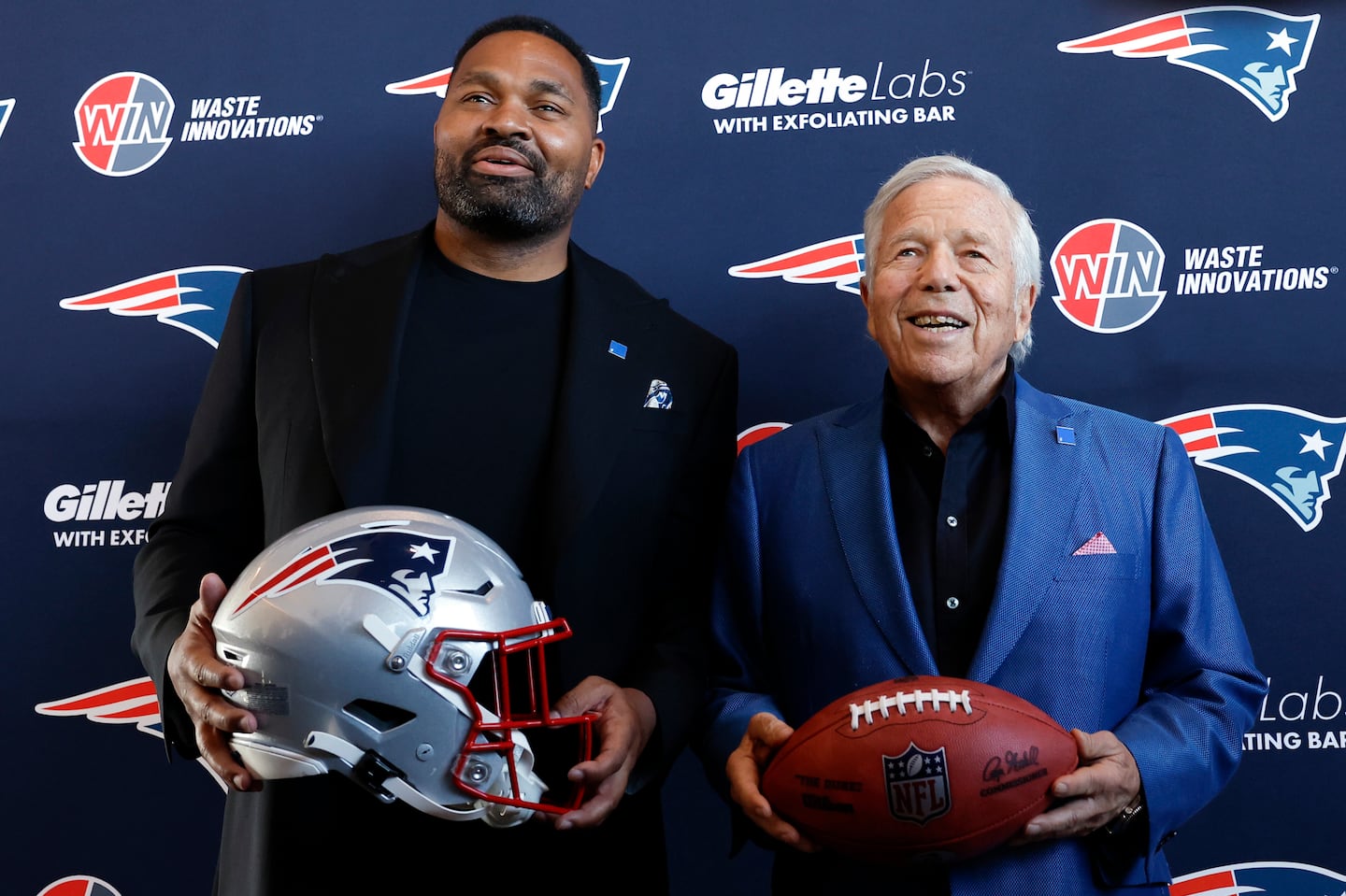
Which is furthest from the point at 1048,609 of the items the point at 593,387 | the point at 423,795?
the point at 423,795

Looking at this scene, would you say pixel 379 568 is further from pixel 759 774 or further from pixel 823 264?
pixel 823 264

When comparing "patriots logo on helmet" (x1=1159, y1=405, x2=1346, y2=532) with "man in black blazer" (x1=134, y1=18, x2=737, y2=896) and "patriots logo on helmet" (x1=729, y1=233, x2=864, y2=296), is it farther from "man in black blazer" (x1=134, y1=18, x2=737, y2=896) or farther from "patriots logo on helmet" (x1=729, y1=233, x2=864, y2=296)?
"man in black blazer" (x1=134, y1=18, x2=737, y2=896)

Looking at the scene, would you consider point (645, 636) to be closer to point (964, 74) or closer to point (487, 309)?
point (487, 309)

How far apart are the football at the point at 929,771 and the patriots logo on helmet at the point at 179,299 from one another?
170 cm

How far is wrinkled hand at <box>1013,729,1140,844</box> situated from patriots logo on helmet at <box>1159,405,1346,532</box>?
3.44ft

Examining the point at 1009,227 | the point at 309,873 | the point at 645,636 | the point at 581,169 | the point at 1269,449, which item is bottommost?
the point at 309,873

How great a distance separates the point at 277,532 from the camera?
5.97ft

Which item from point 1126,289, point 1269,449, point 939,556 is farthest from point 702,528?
point 1269,449

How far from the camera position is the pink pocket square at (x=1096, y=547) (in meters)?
1.70

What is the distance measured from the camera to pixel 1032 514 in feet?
5.60

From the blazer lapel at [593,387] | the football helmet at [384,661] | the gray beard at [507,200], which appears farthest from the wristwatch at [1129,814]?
the gray beard at [507,200]

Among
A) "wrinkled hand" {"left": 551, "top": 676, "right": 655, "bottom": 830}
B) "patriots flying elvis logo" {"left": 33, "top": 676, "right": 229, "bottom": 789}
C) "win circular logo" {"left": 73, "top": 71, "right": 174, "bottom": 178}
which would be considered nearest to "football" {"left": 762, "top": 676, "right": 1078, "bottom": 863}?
"wrinkled hand" {"left": 551, "top": 676, "right": 655, "bottom": 830}

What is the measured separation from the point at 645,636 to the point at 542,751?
10.7 inches

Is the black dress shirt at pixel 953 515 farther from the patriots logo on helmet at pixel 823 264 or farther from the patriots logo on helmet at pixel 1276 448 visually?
the patriots logo on helmet at pixel 1276 448
